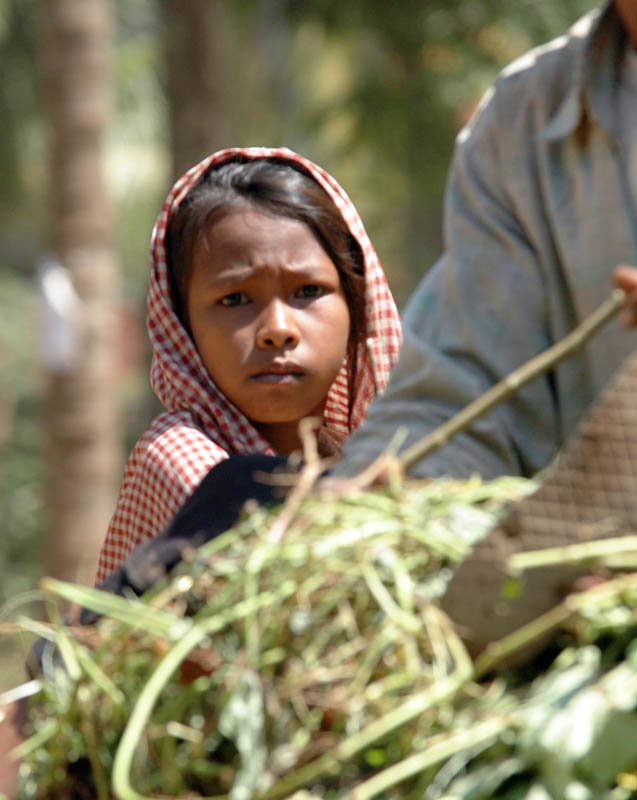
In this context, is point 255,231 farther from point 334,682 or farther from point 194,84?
point 194,84

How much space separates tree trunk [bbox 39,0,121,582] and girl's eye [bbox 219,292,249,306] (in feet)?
17.2

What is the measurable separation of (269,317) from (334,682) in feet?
4.29

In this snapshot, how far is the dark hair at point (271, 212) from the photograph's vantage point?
2.85 m

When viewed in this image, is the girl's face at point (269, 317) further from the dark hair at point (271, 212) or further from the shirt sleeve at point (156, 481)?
the shirt sleeve at point (156, 481)

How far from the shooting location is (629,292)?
1.58 m

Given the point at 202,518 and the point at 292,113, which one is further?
the point at 292,113

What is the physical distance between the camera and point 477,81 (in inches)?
416

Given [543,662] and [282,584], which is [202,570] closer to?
[282,584]

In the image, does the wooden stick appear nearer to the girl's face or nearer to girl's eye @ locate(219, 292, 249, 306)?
the girl's face

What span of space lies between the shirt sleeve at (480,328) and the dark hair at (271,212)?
580 mm

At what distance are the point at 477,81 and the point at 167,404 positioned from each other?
322 inches

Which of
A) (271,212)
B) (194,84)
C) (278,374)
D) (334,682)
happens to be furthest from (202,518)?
(194,84)

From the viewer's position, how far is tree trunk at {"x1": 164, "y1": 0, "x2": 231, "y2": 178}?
8633 mm

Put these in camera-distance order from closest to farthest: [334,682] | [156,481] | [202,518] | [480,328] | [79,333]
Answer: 1. [334,682]
2. [202,518]
3. [480,328]
4. [156,481]
5. [79,333]
